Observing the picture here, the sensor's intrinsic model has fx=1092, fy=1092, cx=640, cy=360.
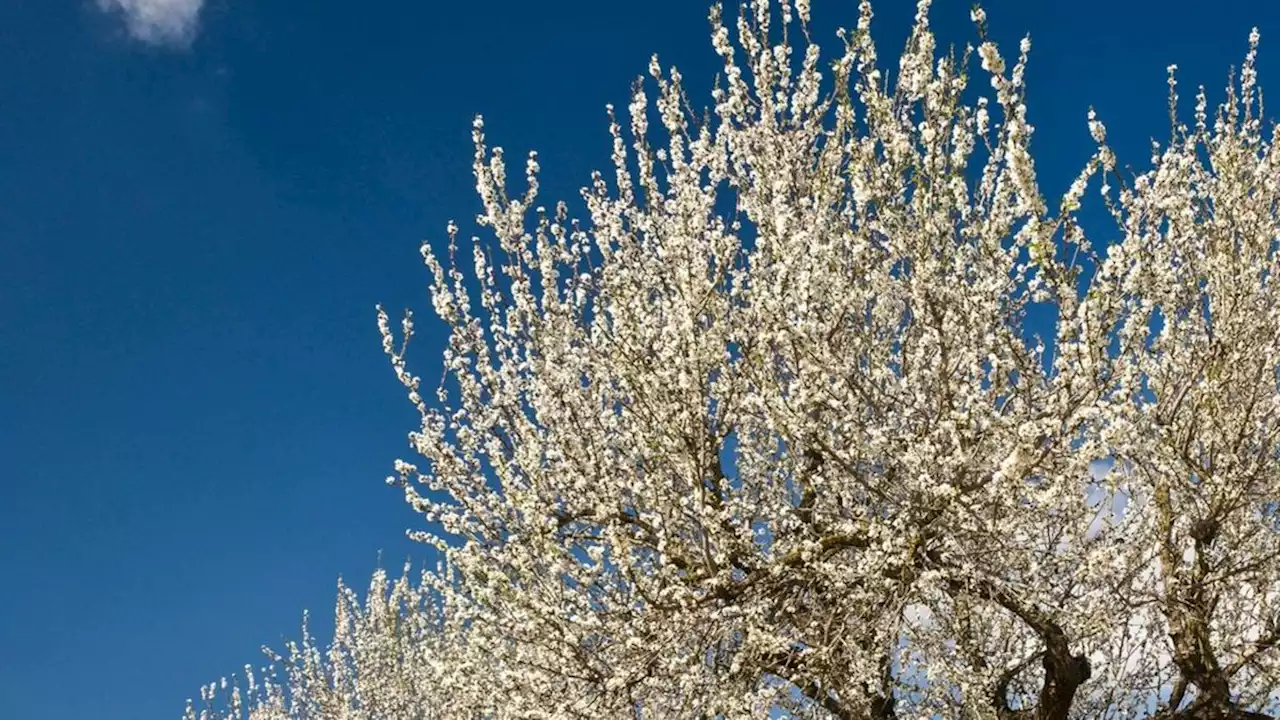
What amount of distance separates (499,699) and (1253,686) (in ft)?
18.0

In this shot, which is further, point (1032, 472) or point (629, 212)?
point (629, 212)

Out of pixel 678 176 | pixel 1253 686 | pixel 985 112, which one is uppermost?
pixel 678 176

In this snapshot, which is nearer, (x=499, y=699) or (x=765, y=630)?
(x=765, y=630)

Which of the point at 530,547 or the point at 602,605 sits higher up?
the point at 530,547

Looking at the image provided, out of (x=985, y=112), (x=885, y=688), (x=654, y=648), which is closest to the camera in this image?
(x=985, y=112)

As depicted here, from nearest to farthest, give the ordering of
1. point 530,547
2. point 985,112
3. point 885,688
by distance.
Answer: point 985,112 → point 530,547 → point 885,688

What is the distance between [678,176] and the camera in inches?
309

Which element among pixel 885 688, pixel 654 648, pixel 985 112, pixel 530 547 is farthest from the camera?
pixel 885 688

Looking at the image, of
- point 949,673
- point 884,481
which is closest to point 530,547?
point 884,481

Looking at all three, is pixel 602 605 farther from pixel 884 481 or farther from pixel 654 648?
pixel 884 481

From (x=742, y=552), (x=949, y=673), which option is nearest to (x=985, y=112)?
(x=742, y=552)

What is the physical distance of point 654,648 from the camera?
673cm

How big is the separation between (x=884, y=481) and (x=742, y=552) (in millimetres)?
1141

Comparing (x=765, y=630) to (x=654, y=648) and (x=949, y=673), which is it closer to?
(x=654, y=648)
